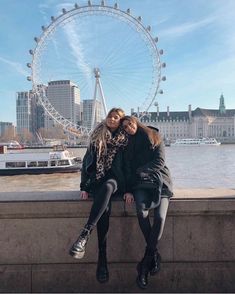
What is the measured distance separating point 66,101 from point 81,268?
50.7m

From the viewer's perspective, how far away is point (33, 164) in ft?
132

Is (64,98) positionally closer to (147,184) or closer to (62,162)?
(62,162)

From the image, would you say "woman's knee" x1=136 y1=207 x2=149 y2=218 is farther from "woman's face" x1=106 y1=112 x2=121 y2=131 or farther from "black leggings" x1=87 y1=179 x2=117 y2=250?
"woman's face" x1=106 y1=112 x2=121 y2=131

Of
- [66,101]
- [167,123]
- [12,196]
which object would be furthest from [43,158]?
[167,123]

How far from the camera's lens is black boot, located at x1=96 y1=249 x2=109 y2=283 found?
4.08m

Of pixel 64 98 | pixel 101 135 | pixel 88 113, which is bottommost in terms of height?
pixel 101 135

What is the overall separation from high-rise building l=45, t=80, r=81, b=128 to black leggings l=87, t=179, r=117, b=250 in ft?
134

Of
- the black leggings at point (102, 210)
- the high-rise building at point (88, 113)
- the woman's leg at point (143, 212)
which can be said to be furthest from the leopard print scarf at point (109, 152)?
the high-rise building at point (88, 113)

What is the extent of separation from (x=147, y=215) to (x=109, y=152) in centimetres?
70

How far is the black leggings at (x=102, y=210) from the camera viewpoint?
4004mm

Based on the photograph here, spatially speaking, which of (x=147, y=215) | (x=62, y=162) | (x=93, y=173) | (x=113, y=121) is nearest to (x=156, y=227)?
(x=147, y=215)

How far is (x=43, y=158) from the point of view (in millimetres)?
40812

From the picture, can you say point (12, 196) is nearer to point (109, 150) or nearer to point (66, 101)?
point (109, 150)

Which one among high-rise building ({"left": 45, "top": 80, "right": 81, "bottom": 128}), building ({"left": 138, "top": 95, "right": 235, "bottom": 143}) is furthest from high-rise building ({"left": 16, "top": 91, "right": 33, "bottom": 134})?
high-rise building ({"left": 45, "top": 80, "right": 81, "bottom": 128})
